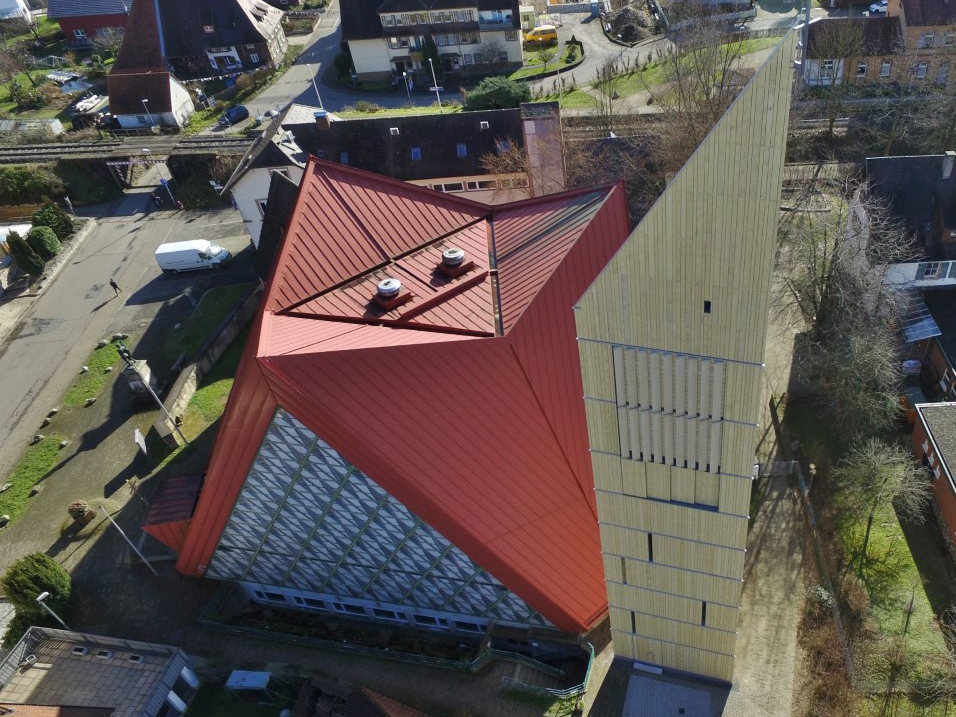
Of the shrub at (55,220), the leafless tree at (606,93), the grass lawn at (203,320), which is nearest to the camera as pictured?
the grass lawn at (203,320)

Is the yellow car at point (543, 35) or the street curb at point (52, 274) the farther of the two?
the yellow car at point (543, 35)

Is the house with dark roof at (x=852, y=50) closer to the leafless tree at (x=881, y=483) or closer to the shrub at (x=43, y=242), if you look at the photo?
the leafless tree at (x=881, y=483)

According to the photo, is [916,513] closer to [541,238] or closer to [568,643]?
[568,643]

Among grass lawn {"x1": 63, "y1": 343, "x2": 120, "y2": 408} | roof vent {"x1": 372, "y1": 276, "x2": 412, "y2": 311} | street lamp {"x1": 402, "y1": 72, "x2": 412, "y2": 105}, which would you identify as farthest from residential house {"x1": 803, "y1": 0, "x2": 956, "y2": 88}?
grass lawn {"x1": 63, "y1": 343, "x2": 120, "y2": 408}

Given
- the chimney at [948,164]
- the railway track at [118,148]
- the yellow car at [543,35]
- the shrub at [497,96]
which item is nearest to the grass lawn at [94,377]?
the railway track at [118,148]

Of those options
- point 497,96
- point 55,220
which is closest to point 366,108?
point 497,96

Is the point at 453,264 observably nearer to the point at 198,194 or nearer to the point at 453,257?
the point at 453,257

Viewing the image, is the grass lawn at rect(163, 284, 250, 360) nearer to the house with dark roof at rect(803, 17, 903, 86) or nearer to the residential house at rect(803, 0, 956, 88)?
the house with dark roof at rect(803, 17, 903, 86)
